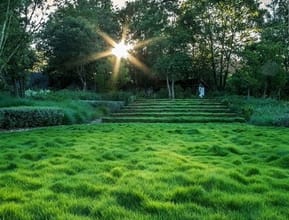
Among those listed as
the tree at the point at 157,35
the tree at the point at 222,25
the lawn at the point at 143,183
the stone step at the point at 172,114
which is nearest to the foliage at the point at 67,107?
the stone step at the point at 172,114

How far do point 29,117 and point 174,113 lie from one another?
8438 millimetres

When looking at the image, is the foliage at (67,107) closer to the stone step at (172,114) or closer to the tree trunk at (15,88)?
the tree trunk at (15,88)

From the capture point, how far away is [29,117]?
1412 cm

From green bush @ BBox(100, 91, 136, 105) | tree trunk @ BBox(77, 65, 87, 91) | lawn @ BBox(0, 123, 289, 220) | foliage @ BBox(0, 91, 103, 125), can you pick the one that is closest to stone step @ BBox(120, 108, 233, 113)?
foliage @ BBox(0, 91, 103, 125)

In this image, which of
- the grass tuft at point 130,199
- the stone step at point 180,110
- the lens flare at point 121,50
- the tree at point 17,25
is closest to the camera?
the grass tuft at point 130,199

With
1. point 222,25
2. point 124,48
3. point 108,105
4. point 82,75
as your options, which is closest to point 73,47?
point 82,75

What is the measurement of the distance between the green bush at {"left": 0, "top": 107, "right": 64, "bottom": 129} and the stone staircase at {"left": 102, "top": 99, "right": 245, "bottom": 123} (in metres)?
3.47

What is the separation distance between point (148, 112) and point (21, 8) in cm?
913

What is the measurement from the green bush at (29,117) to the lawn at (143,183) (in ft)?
18.8

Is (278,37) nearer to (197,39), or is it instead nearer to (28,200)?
(197,39)

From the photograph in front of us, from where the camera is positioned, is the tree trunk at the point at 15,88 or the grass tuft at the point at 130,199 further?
the tree trunk at the point at 15,88

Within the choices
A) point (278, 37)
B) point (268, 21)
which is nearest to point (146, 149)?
point (278, 37)

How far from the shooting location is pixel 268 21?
36.8 metres

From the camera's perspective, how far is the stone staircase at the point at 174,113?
1764 cm
